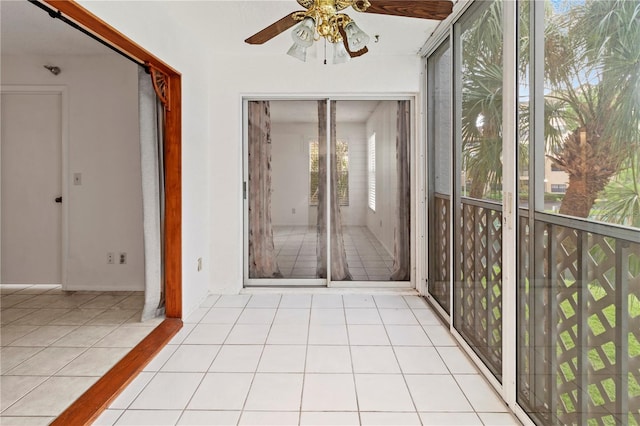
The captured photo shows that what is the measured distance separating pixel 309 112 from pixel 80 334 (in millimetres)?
2840

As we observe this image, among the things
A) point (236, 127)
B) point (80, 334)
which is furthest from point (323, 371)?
point (236, 127)

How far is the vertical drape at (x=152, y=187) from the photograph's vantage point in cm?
298

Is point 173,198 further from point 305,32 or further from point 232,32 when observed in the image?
point 305,32

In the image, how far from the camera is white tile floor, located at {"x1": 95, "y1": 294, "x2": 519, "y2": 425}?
1887 mm

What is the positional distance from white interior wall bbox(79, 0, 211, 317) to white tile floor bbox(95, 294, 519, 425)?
54cm

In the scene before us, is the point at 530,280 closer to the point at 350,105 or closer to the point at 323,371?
the point at 323,371

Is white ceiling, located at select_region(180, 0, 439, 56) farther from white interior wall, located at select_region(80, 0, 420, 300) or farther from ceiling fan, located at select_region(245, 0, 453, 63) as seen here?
ceiling fan, located at select_region(245, 0, 453, 63)

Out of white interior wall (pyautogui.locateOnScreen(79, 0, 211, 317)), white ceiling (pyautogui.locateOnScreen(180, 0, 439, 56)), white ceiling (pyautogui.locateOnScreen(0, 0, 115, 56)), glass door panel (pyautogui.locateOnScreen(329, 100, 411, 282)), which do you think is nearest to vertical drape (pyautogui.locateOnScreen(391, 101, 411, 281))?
glass door panel (pyautogui.locateOnScreen(329, 100, 411, 282))

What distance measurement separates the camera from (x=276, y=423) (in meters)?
1.82

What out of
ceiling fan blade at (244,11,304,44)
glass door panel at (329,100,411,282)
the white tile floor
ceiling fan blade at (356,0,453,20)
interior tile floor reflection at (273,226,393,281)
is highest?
ceiling fan blade at (244,11,304,44)

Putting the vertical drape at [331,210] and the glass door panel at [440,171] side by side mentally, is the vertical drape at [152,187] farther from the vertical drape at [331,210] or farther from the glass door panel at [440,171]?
the glass door panel at [440,171]

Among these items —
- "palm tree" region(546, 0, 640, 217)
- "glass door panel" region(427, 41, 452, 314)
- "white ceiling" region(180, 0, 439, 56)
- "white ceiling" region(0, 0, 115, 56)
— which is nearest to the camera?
"palm tree" region(546, 0, 640, 217)

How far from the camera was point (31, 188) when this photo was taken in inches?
160

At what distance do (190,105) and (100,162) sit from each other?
1367 mm
